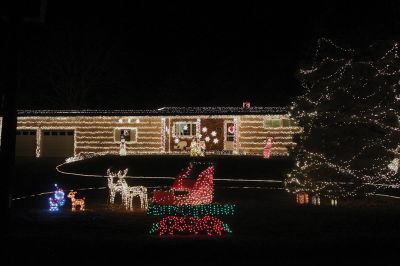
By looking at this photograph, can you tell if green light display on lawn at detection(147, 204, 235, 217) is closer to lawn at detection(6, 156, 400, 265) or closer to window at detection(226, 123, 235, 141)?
lawn at detection(6, 156, 400, 265)

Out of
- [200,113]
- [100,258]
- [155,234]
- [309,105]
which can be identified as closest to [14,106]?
[100,258]

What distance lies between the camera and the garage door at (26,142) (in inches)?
1497

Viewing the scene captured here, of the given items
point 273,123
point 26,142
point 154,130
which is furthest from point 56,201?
point 26,142

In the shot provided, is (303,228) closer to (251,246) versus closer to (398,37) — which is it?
(251,246)

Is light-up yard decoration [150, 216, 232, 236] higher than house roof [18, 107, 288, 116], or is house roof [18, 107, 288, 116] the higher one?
house roof [18, 107, 288, 116]

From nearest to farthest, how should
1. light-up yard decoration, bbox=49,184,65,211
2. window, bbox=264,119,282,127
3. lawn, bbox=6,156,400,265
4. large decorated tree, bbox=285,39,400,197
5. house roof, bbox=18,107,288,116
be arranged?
lawn, bbox=6,156,400,265 → light-up yard decoration, bbox=49,184,65,211 → large decorated tree, bbox=285,39,400,197 → house roof, bbox=18,107,288,116 → window, bbox=264,119,282,127

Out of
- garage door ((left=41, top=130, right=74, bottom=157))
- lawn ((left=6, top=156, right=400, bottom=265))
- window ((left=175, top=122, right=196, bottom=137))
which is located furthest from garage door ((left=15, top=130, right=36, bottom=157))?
lawn ((left=6, top=156, right=400, bottom=265))

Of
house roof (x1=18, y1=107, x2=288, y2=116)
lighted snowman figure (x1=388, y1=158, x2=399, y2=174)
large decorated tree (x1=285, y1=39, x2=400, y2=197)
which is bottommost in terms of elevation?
lighted snowman figure (x1=388, y1=158, x2=399, y2=174)

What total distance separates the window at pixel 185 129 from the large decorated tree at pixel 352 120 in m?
20.4

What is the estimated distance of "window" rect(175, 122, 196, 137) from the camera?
37250 millimetres

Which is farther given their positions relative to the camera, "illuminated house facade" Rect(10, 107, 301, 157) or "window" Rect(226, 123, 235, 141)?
"window" Rect(226, 123, 235, 141)

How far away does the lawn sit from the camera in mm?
8570

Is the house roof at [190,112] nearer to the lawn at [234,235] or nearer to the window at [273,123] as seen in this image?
the window at [273,123]

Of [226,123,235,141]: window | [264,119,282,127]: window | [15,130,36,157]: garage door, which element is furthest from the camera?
[15,130,36,157]: garage door
